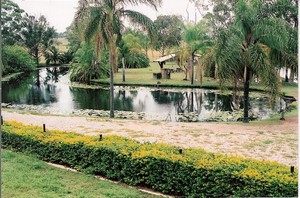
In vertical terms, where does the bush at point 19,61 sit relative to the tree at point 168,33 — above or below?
below

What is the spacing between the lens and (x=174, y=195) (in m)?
4.27

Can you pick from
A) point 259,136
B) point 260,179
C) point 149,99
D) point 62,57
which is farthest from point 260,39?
point 62,57

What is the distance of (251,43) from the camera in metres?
8.70

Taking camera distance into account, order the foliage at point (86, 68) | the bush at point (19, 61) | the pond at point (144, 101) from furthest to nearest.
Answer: the bush at point (19, 61), the foliage at point (86, 68), the pond at point (144, 101)

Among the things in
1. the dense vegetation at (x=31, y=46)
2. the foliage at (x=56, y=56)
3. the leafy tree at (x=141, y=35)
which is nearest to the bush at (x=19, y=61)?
the dense vegetation at (x=31, y=46)

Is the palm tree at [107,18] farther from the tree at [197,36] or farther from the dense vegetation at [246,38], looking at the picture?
the tree at [197,36]

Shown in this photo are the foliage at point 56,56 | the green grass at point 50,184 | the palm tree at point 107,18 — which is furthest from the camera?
the foliage at point 56,56

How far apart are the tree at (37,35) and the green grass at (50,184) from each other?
623 inches

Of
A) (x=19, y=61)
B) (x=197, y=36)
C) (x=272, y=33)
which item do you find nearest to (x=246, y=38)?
(x=272, y=33)

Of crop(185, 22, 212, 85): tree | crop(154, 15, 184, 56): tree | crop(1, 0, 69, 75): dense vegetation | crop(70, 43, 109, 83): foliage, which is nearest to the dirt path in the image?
crop(185, 22, 212, 85): tree

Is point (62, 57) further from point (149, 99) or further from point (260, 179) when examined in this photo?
point (260, 179)

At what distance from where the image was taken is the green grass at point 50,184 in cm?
394

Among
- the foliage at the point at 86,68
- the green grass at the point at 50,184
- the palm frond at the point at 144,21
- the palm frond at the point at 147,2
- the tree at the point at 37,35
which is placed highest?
the tree at the point at 37,35

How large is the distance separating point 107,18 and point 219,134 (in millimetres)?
4450
